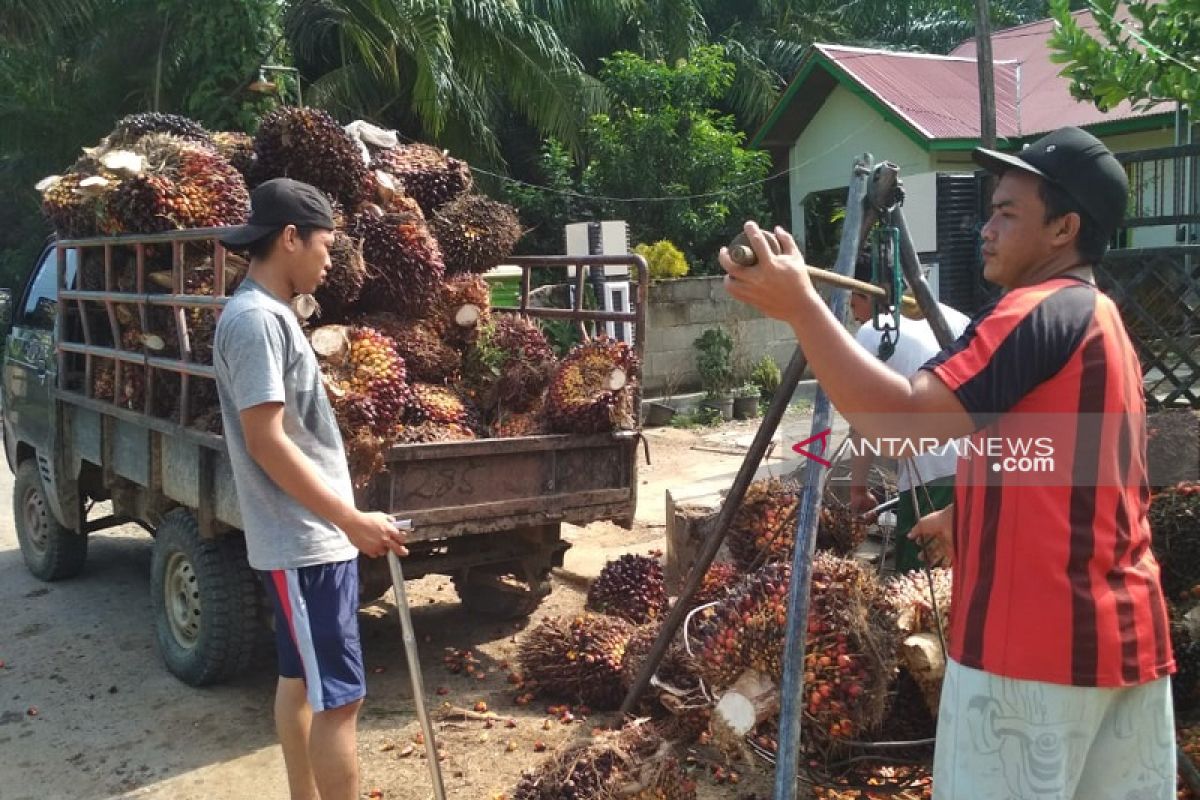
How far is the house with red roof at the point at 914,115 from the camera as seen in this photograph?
44.4 feet

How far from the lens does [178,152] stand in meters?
5.31

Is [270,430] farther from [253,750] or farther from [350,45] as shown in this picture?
[350,45]

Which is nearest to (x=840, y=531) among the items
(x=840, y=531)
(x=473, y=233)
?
(x=840, y=531)

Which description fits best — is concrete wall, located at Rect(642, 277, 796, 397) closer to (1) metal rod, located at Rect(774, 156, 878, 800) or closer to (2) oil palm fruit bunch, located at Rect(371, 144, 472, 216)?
(2) oil palm fruit bunch, located at Rect(371, 144, 472, 216)

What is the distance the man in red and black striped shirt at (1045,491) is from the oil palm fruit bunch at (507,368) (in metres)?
3.52

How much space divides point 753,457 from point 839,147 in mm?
13488

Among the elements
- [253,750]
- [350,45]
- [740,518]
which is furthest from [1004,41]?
[253,750]

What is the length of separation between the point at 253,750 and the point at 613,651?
150cm

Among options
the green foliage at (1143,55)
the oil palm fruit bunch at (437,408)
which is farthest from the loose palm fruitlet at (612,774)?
the green foliage at (1143,55)

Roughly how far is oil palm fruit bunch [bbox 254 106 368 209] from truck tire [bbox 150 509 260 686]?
176 cm

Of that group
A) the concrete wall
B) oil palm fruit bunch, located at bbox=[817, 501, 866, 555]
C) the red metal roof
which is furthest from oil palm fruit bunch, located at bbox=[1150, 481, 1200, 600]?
the red metal roof

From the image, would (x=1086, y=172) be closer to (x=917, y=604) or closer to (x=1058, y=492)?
(x=1058, y=492)

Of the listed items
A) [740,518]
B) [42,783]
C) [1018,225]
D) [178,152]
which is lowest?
[42,783]

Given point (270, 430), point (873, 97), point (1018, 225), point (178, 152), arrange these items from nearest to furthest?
point (1018, 225)
point (270, 430)
point (178, 152)
point (873, 97)
